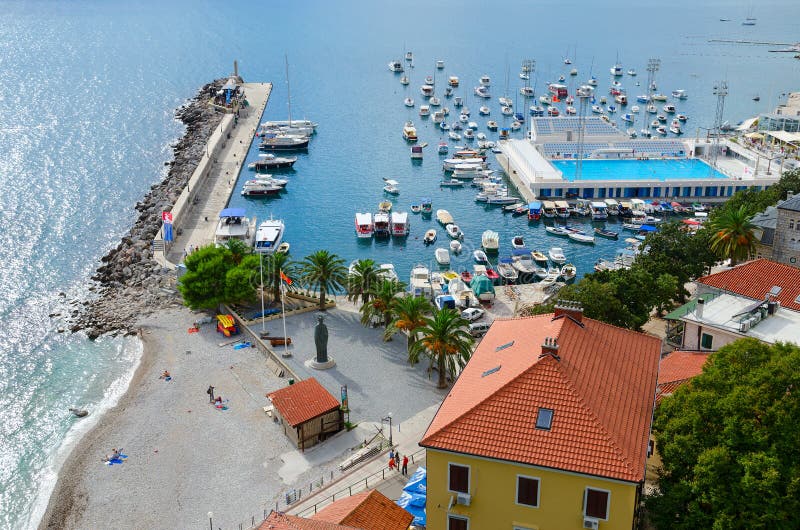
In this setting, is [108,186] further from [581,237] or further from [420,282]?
[581,237]

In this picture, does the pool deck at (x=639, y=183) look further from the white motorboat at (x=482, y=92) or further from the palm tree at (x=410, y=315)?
the white motorboat at (x=482, y=92)

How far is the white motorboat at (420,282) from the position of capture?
7600 cm

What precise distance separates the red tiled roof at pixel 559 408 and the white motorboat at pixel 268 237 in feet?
175

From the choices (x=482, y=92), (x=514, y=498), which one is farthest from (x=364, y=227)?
(x=482, y=92)

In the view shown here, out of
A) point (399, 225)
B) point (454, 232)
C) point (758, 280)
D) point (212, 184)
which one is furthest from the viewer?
point (212, 184)

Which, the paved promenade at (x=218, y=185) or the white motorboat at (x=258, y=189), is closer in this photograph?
the paved promenade at (x=218, y=185)

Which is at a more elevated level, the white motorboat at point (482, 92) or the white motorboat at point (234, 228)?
the white motorboat at point (482, 92)

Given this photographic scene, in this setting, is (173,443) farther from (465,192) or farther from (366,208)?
(465,192)

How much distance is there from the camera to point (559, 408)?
3130 cm

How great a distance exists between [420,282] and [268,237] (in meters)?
19.9

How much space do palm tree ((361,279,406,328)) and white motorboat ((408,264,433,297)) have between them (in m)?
12.4

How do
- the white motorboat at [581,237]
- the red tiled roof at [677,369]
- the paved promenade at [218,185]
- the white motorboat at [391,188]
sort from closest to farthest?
the red tiled roof at [677,369], the paved promenade at [218,185], the white motorboat at [581,237], the white motorboat at [391,188]

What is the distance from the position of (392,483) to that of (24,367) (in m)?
37.1

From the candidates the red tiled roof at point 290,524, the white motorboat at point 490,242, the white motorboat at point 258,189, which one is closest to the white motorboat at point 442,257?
the white motorboat at point 490,242
